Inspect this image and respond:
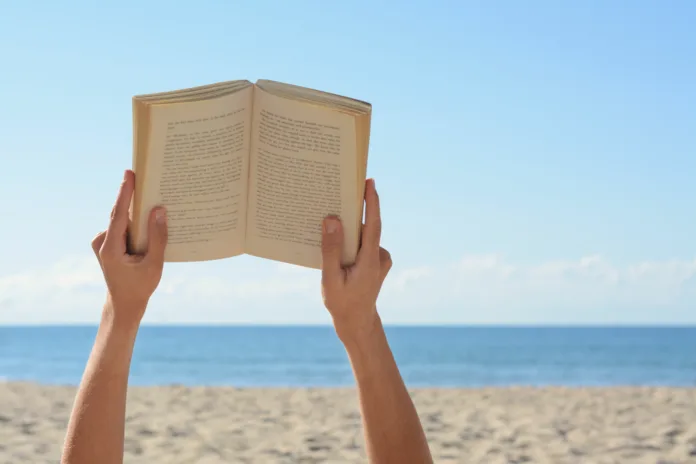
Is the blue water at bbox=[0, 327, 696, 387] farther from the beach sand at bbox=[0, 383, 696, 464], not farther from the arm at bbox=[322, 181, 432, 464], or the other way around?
the arm at bbox=[322, 181, 432, 464]

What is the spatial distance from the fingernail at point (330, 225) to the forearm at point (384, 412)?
276mm

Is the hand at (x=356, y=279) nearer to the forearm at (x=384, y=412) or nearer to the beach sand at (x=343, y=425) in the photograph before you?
the forearm at (x=384, y=412)

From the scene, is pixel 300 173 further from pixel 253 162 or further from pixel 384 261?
pixel 384 261

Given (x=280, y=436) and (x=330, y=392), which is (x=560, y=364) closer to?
(x=330, y=392)

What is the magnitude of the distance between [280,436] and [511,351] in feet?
122

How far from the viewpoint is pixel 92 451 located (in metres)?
1.51

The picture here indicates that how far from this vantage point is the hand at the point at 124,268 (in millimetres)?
1604

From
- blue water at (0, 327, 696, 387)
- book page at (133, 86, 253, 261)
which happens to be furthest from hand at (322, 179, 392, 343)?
blue water at (0, 327, 696, 387)

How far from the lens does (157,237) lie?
1.74 meters

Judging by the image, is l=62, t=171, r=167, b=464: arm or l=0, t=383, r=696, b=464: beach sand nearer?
l=62, t=171, r=167, b=464: arm

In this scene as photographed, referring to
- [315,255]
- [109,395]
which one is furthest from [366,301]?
[109,395]

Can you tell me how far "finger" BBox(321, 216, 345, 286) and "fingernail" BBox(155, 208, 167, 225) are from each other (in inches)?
13.9

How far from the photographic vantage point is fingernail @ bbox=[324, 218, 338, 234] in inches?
Result: 70.2

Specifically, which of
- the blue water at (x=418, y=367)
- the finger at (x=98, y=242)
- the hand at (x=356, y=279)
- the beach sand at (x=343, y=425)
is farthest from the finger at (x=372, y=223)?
the blue water at (x=418, y=367)
